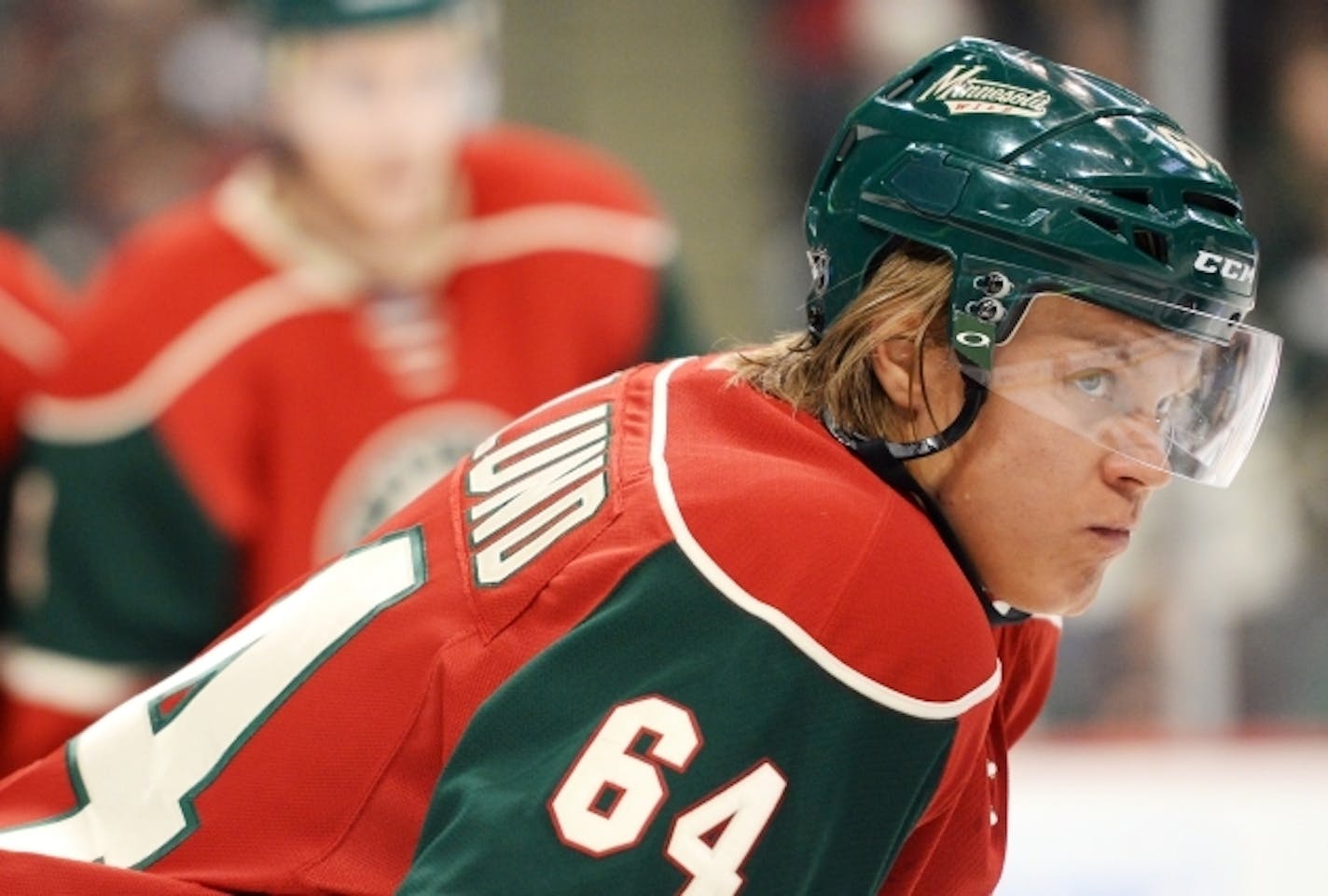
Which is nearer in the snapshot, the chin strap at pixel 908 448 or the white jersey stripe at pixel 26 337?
the chin strap at pixel 908 448

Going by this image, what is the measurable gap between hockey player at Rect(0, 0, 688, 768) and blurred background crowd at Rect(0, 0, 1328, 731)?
0.53 metres

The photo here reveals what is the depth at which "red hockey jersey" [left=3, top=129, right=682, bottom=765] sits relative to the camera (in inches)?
115

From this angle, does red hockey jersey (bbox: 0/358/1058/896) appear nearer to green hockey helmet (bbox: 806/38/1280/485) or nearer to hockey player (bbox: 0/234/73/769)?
green hockey helmet (bbox: 806/38/1280/485)

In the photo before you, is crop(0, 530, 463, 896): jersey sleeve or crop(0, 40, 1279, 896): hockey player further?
crop(0, 530, 463, 896): jersey sleeve

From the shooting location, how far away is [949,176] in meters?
1.43

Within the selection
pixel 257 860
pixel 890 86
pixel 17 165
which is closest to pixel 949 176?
pixel 890 86

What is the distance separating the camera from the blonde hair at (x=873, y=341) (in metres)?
1.46

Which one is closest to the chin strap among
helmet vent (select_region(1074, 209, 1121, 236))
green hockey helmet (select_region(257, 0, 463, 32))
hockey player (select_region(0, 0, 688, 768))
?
helmet vent (select_region(1074, 209, 1121, 236))

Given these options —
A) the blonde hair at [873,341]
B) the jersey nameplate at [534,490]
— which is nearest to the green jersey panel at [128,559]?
the jersey nameplate at [534,490]

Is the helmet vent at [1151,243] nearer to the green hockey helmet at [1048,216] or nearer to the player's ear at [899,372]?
the green hockey helmet at [1048,216]

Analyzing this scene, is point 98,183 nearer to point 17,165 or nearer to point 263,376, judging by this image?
point 17,165

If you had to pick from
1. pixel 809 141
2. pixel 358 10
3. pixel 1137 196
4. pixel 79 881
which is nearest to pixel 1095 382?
pixel 1137 196

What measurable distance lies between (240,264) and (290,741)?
64.8 inches

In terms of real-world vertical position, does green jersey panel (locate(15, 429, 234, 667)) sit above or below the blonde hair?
below
